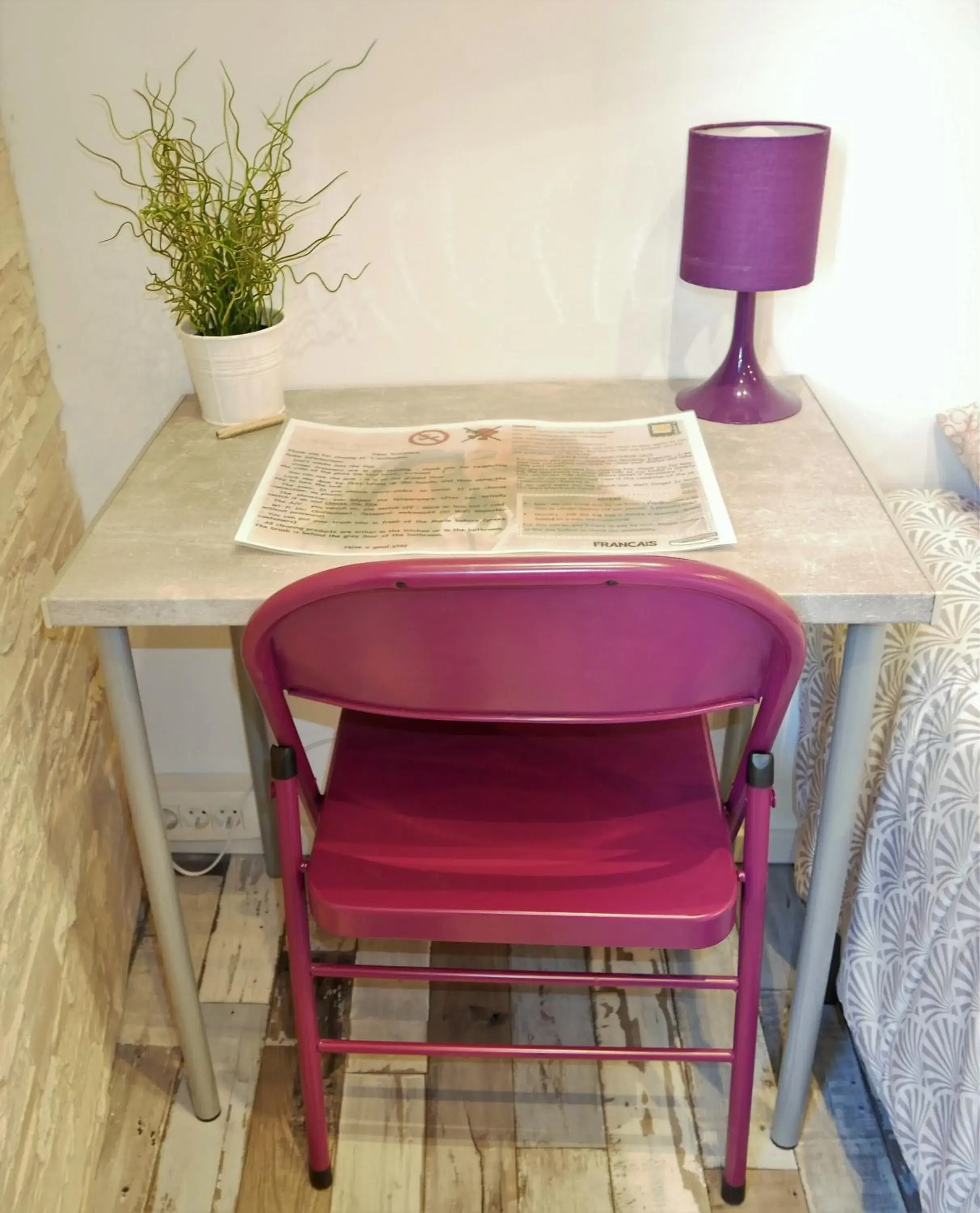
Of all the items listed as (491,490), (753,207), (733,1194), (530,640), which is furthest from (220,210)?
(733,1194)

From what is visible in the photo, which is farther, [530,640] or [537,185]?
[537,185]

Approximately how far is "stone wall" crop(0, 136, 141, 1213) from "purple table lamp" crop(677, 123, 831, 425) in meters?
0.81

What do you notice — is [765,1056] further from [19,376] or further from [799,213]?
[19,376]

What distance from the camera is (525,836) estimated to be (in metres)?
1.09

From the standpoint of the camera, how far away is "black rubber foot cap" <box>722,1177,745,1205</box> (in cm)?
129

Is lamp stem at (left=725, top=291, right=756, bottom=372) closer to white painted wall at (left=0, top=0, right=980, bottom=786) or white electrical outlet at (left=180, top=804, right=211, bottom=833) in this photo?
white painted wall at (left=0, top=0, right=980, bottom=786)

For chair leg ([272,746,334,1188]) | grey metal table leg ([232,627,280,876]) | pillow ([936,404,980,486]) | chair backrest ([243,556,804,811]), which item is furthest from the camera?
grey metal table leg ([232,627,280,876])

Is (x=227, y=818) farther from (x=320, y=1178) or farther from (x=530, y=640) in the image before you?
(x=530, y=640)

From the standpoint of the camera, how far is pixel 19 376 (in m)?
1.34

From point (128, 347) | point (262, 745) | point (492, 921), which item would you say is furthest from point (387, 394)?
point (492, 921)

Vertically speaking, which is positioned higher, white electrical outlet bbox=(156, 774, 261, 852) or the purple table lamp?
the purple table lamp

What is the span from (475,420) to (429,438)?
0.08 m

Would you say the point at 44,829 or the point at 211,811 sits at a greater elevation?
the point at 44,829

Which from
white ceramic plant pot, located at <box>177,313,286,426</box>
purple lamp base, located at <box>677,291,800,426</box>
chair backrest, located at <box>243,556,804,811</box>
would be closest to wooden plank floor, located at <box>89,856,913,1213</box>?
chair backrest, located at <box>243,556,804,811</box>
